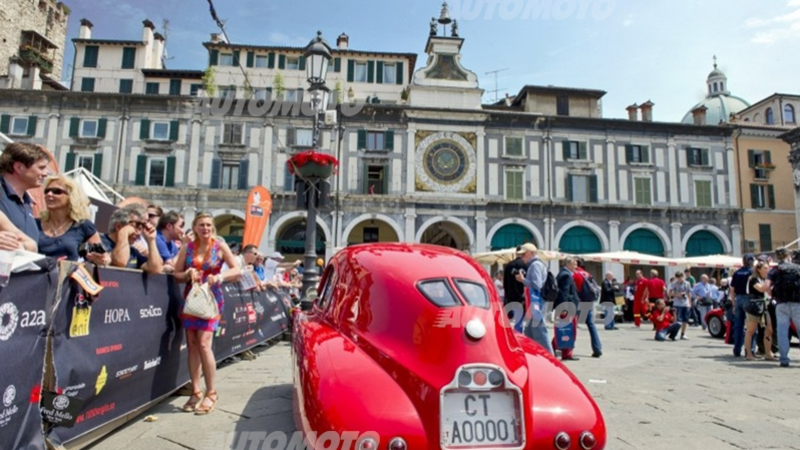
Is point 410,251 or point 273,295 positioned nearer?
point 410,251

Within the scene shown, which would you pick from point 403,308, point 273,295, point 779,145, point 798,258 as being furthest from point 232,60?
point 779,145

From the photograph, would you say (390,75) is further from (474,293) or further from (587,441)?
(587,441)

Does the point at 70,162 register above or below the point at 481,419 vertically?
above

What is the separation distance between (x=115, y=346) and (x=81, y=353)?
Answer: 0.44 metres

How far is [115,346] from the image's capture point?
12.1ft

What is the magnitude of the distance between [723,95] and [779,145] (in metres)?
16.7

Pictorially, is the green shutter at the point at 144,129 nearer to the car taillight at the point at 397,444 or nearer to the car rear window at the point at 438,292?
the car rear window at the point at 438,292

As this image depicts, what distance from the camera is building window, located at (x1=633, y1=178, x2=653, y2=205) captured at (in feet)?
102

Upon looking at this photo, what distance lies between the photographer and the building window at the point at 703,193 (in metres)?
31.5

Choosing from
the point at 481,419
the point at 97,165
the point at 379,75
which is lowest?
the point at 481,419

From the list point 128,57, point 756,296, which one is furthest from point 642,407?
point 128,57

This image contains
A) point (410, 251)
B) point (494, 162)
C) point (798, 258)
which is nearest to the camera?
point (410, 251)

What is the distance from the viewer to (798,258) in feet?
34.5

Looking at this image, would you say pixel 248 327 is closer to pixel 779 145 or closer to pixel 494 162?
pixel 494 162
